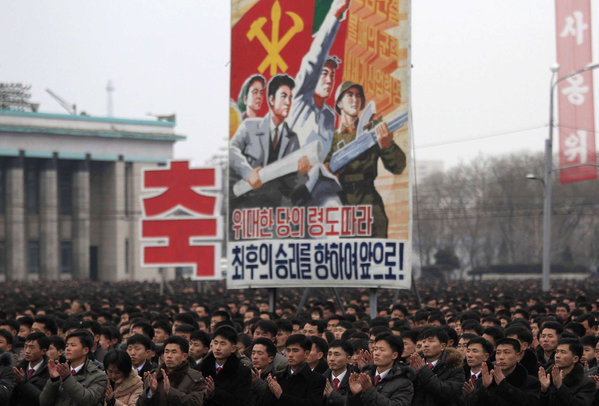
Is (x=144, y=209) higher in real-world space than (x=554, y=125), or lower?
lower

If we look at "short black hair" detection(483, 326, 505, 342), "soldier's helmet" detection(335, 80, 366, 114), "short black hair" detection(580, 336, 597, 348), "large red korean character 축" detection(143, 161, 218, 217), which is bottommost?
"short black hair" detection(580, 336, 597, 348)

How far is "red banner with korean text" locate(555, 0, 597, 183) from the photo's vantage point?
31.7m

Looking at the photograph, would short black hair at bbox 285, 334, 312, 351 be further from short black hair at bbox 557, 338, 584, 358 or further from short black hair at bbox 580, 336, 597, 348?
short black hair at bbox 580, 336, 597, 348

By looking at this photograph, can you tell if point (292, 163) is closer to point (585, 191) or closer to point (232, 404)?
point (232, 404)

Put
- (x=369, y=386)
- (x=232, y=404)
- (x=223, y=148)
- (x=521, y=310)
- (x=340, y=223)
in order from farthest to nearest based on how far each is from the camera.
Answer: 1. (x=223, y=148)
2. (x=340, y=223)
3. (x=521, y=310)
4. (x=232, y=404)
5. (x=369, y=386)

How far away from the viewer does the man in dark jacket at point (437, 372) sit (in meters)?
8.62

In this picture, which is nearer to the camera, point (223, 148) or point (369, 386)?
point (369, 386)

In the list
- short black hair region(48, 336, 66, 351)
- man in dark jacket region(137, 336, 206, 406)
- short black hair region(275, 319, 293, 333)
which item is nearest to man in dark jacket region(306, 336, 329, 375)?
man in dark jacket region(137, 336, 206, 406)

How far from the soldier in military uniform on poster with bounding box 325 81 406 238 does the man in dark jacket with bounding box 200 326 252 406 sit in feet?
33.3

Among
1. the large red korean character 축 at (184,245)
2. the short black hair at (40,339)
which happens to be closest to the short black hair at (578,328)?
the short black hair at (40,339)

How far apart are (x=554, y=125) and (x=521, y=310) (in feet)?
52.1

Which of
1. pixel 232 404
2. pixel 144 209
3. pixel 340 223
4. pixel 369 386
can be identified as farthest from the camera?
pixel 144 209

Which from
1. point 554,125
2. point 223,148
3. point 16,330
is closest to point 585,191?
point 223,148

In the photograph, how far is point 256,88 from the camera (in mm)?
20406
